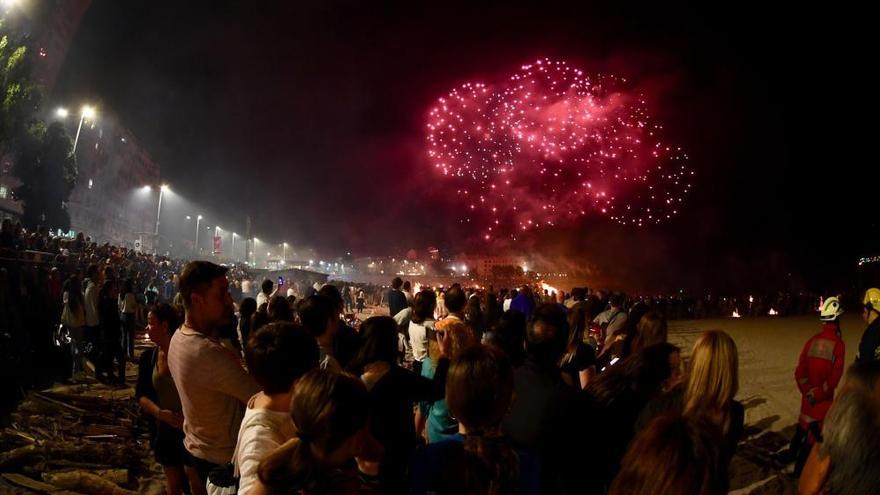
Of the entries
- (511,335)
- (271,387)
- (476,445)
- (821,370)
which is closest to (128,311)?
(511,335)

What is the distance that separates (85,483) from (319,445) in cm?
563

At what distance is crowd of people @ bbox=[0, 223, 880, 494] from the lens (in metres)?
1.88

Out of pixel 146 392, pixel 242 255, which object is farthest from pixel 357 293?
pixel 242 255

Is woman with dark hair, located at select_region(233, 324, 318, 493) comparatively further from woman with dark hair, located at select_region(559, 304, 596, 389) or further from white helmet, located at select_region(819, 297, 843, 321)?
white helmet, located at select_region(819, 297, 843, 321)

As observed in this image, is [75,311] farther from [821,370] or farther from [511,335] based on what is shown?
[821,370]

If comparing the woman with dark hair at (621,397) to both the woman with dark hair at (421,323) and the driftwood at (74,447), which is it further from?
the driftwood at (74,447)

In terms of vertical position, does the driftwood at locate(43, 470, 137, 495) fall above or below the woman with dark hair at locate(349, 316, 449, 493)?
below

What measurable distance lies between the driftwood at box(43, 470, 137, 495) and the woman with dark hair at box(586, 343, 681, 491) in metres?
5.14

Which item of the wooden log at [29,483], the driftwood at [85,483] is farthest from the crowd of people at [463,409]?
the wooden log at [29,483]

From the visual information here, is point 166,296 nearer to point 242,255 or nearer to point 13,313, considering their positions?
point 13,313

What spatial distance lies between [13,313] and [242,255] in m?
124

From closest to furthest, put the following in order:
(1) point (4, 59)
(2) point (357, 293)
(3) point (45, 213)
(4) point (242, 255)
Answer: (1) point (4, 59)
(3) point (45, 213)
(2) point (357, 293)
(4) point (242, 255)

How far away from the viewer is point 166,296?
21.6 m

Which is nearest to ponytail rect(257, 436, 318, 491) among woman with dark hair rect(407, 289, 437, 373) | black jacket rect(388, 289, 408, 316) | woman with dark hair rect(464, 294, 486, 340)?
woman with dark hair rect(407, 289, 437, 373)
